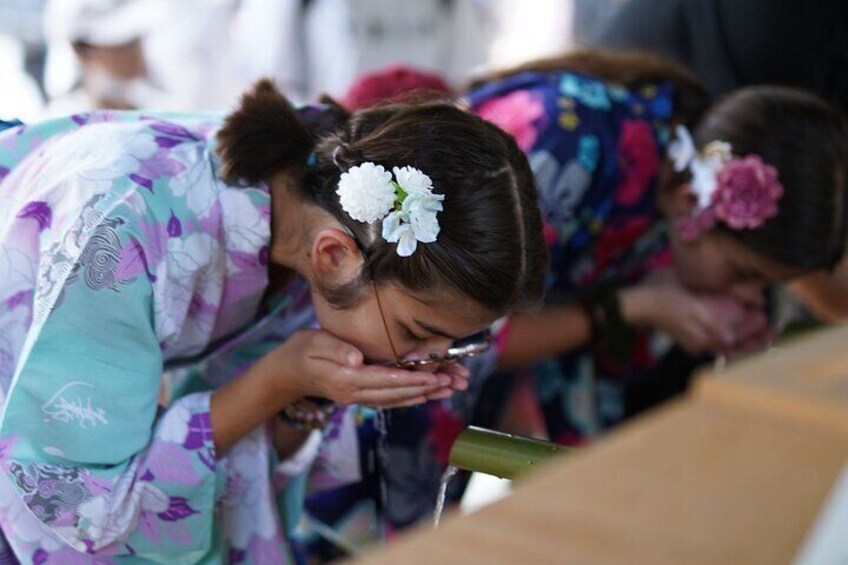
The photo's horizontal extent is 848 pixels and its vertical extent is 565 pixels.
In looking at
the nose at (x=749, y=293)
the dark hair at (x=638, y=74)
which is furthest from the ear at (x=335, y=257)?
the nose at (x=749, y=293)

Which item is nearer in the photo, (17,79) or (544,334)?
(544,334)

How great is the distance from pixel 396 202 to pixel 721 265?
89 centimetres

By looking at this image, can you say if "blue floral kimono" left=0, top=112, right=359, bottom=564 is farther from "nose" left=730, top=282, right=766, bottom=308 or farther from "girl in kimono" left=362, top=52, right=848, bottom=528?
"nose" left=730, top=282, right=766, bottom=308

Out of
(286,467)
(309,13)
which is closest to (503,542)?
(286,467)

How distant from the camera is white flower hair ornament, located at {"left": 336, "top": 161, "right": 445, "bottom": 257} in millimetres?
1160

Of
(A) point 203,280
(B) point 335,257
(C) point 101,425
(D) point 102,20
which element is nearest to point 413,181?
(B) point 335,257

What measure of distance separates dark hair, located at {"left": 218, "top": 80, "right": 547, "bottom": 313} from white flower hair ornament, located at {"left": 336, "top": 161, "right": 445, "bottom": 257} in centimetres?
2

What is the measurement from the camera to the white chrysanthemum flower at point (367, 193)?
3.80 feet

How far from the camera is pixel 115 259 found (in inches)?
45.4

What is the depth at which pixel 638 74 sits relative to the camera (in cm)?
197

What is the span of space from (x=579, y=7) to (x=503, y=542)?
13.0 ft

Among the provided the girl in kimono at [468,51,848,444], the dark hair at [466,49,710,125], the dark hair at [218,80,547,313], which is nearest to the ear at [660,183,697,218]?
the girl in kimono at [468,51,848,444]

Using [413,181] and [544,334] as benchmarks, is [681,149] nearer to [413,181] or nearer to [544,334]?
[544,334]

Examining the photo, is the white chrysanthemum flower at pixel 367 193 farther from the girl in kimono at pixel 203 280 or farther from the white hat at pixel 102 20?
the white hat at pixel 102 20
